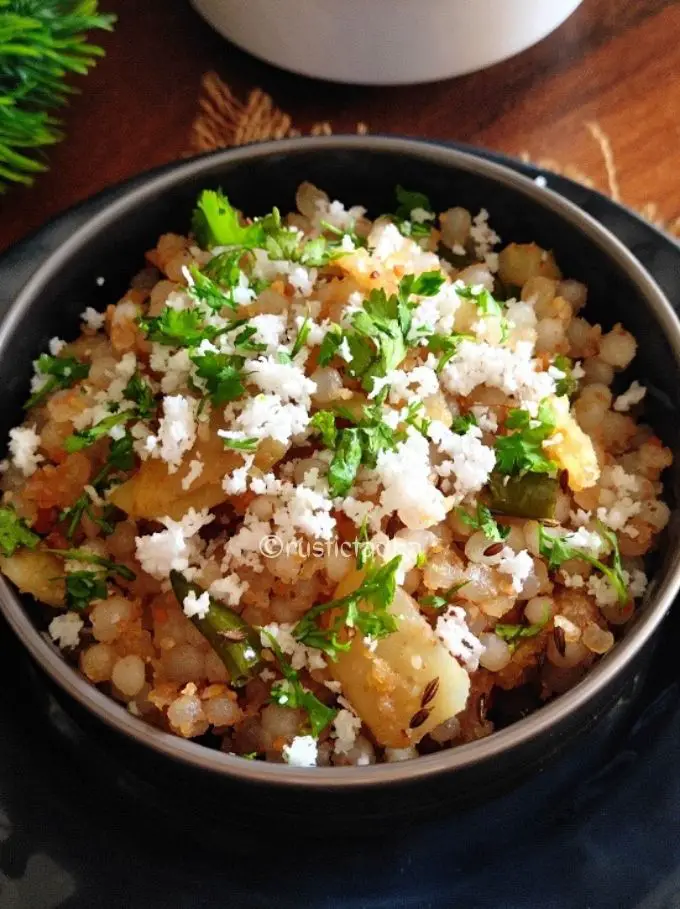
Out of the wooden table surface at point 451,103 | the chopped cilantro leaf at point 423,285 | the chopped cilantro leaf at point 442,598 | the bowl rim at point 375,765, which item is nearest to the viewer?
the bowl rim at point 375,765

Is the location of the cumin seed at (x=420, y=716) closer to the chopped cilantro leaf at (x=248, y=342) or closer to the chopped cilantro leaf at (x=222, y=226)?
the chopped cilantro leaf at (x=248, y=342)

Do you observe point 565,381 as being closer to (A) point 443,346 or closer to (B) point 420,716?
(A) point 443,346

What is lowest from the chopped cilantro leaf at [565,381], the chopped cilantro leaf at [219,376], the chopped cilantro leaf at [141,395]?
the chopped cilantro leaf at [141,395]

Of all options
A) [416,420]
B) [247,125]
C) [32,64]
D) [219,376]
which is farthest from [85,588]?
[247,125]

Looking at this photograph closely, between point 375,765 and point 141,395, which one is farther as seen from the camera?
point 141,395

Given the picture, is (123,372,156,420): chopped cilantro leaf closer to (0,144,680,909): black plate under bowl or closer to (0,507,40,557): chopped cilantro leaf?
(0,507,40,557): chopped cilantro leaf

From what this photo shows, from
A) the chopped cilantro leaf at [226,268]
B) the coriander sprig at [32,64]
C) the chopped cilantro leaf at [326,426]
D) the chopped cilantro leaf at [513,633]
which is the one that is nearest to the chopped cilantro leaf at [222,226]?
the chopped cilantro leaf at [226,268]

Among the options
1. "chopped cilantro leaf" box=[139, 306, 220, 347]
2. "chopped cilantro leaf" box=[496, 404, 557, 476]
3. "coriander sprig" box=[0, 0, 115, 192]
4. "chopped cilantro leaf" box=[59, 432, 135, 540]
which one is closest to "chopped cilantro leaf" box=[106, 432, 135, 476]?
"chopped cilantro leaf" box=[59, 432, 135, 540]
